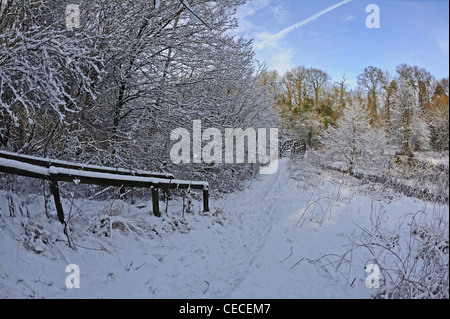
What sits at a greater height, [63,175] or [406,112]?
[406,112]

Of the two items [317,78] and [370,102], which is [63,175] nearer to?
[370,102]

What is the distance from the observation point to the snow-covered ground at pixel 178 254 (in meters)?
2.74

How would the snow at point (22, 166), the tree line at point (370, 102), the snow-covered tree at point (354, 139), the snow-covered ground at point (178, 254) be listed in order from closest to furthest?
the snow-covered ground at point (178, 254)
the snow at point (22, 166)
the tree line at point (370, 102)
the snow-covered tree at point (354, 139)

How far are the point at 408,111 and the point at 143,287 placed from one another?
36.3 ft

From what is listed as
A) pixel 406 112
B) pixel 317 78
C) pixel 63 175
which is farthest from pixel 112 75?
pixel 317 78

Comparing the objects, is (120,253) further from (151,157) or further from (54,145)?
(151,157)

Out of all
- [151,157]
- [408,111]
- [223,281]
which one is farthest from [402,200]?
[151,157]

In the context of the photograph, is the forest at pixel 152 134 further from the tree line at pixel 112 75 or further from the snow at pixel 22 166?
the snow at pixel 22 166

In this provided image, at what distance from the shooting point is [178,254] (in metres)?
3.83

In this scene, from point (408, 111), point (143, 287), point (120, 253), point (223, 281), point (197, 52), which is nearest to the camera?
point (143, 287)

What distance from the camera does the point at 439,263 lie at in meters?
2.61

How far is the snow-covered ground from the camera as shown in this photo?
274 cm

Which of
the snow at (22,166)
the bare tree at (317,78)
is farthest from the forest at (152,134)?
the bare tree at (317,78)
